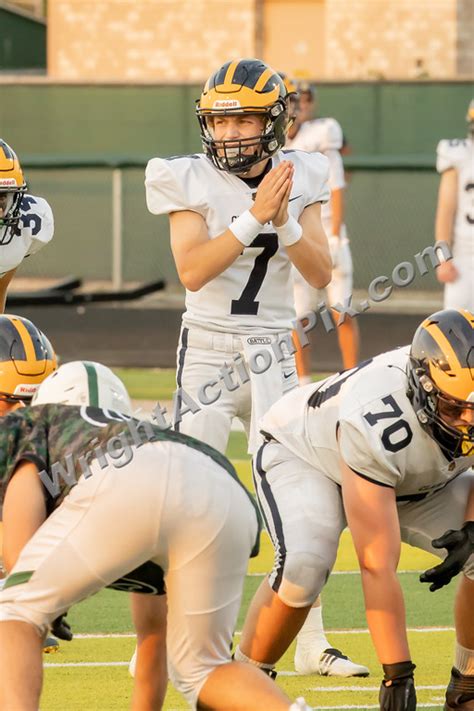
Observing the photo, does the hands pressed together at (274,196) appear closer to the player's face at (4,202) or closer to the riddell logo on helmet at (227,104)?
the riddell logo on helmet at (227,104)

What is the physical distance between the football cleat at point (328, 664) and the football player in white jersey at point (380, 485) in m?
0.50

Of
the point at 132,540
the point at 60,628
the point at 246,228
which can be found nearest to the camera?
the point at 132,540

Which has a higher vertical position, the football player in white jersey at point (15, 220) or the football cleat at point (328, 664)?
the football player in white jersey at point (15, 220)

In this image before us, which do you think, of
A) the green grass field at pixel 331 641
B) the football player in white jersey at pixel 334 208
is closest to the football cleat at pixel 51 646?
the green grass field at pixel 331 641

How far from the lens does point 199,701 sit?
3.84 m

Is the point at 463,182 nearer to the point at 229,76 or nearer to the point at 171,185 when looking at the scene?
the point at 229,76

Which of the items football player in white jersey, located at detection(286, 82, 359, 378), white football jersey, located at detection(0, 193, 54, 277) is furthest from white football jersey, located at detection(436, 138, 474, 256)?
white football jersey, located at detection(0, 193, 54, 277)

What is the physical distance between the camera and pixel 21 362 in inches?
182

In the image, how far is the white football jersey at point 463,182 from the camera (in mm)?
9023

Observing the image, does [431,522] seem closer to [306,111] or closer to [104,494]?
[104,494]

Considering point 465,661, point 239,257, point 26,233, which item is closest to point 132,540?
point 465,661

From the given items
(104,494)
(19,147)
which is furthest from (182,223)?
(19,147)

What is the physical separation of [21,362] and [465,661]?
1.56 meters

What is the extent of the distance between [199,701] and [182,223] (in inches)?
76.2
